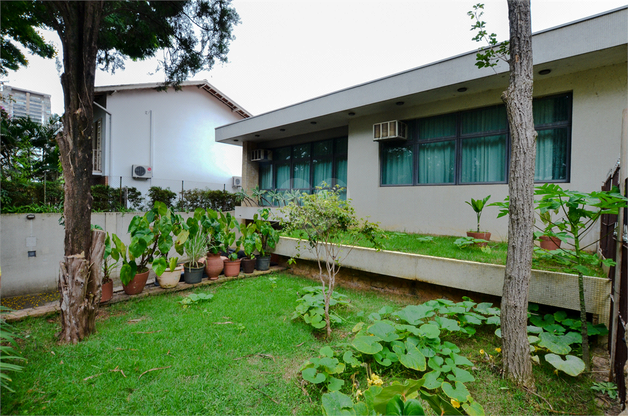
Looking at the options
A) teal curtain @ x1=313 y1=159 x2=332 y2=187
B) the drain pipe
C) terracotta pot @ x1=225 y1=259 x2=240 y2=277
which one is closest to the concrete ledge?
the drain pipe

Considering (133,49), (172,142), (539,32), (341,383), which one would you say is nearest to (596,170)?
(539,32)

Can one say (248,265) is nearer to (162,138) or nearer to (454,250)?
(454,250)

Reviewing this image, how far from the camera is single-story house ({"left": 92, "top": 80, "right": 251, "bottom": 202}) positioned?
10172mm

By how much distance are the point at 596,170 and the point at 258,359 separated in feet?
17.5

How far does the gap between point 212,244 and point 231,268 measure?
0.57 meters

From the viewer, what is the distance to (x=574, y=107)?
4.46 meters

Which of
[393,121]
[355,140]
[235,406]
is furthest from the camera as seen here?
[355,140]

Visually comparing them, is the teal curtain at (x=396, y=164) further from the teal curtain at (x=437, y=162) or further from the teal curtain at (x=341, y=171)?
the teal curtain at (x=341, y=171)

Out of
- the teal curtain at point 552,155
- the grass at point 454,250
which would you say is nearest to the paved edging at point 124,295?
the grass at point 454,250

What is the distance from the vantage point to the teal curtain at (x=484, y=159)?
17.3ft

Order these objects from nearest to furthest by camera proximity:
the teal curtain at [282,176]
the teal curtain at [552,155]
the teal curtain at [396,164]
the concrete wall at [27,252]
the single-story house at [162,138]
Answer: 1. the teal curtain at [552,155]
2. the concrete wall at [27,252]
3. the teal curtain at [396,164]
4. the teal curtain at [282,176]
5. the single-story house at [162,138]

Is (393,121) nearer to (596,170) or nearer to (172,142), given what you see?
(596,170)

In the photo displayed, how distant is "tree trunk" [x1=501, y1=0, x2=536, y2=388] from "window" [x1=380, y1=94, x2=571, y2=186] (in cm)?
342

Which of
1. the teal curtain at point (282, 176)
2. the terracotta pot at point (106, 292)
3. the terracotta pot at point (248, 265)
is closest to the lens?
the terracotta pot at point (106, 292)
